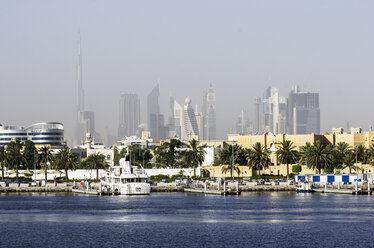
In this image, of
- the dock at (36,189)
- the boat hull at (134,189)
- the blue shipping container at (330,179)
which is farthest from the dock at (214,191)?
the dock at (36,189)

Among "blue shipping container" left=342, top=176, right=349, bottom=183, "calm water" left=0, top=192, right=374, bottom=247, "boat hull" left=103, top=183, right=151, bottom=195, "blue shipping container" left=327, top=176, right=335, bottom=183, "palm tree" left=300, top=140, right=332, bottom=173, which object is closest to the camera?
"calm water" left=0, top=192, right=374, bottom=247

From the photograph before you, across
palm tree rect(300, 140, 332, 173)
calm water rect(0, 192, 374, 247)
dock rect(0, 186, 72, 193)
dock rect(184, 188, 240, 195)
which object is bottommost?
calm water rect(0, 192, 374, 247)

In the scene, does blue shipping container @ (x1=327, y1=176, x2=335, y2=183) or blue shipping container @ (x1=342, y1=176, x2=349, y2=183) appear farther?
blue shipping container @ (x1=327, y1=176, x2=335, y2=183)

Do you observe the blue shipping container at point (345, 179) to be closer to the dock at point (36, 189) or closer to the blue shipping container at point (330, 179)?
the blue shipping container at point (330, 179)

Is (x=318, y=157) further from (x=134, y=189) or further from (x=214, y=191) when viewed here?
(x=134, y=189)

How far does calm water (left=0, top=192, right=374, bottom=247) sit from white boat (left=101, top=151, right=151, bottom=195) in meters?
8.26

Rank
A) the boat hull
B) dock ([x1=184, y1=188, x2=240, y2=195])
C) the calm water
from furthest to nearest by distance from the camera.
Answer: dock ([x1=184, y1=188, x2=240, y2=195])
the boat hull
the calm water

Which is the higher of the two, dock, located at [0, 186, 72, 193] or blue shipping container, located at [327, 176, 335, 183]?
blue shipping container, located at [327, 176, 335, 183]

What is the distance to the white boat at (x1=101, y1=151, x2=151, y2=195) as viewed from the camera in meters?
162

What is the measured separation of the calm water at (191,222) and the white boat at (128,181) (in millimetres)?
8260

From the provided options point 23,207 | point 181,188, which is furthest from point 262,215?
point 181,188

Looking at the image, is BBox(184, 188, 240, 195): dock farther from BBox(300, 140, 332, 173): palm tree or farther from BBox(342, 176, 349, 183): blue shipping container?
BBox(300, 140, 332, 173): palm tree

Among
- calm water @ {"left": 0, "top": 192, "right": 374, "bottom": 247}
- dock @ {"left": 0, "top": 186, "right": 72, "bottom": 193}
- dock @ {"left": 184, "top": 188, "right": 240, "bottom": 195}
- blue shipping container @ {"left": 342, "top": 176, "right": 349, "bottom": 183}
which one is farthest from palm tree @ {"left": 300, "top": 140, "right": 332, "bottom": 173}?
dock @ {"left": 0, "top": 186, "right": 72, "bottom": 193}

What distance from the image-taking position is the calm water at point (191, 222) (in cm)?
8856
